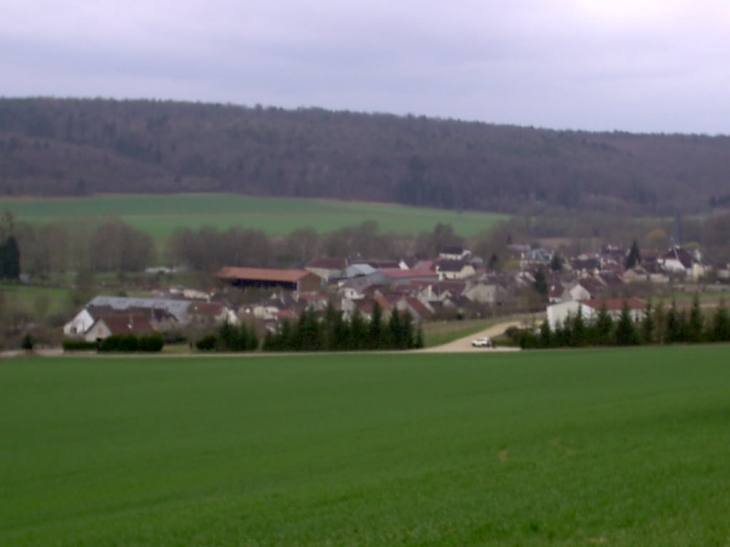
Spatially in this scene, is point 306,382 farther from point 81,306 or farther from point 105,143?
point 105,143

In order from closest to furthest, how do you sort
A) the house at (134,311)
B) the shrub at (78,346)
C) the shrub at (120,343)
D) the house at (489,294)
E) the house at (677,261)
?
the shrub at (120,343) → the shrub at (78,346) → the house at (134,311) → the house at (489,294) → the house at (677,261)

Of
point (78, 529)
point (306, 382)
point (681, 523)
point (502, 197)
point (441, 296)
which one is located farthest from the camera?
point (502, 197)

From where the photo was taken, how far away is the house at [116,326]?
4759 centimetres

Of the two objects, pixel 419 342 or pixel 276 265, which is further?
pixel 276 265

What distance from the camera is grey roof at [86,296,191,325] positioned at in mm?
55969

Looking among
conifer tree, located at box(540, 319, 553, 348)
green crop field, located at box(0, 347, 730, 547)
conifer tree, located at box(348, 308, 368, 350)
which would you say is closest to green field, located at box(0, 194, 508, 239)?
conifer tree, located at box(348, 308, 368, 350)

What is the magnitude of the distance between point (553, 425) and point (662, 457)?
169 inches

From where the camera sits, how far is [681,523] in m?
8.57

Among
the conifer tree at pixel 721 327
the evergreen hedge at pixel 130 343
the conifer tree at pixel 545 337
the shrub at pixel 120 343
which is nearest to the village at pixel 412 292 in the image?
the conifer tree at pixel 545 337

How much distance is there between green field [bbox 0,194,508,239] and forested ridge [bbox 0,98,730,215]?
7.05m

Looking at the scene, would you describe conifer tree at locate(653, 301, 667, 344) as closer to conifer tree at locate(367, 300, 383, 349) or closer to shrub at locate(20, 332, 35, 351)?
conifer tree at locate(367, 300, 383, 349)

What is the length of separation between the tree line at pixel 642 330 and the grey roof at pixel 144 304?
23.6 meters

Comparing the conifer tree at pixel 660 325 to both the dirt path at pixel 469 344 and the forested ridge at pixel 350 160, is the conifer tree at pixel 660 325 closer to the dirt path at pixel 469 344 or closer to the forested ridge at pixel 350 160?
the dirt path at pixel 469 344

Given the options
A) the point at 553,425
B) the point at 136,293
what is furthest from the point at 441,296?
the point at 553,425
